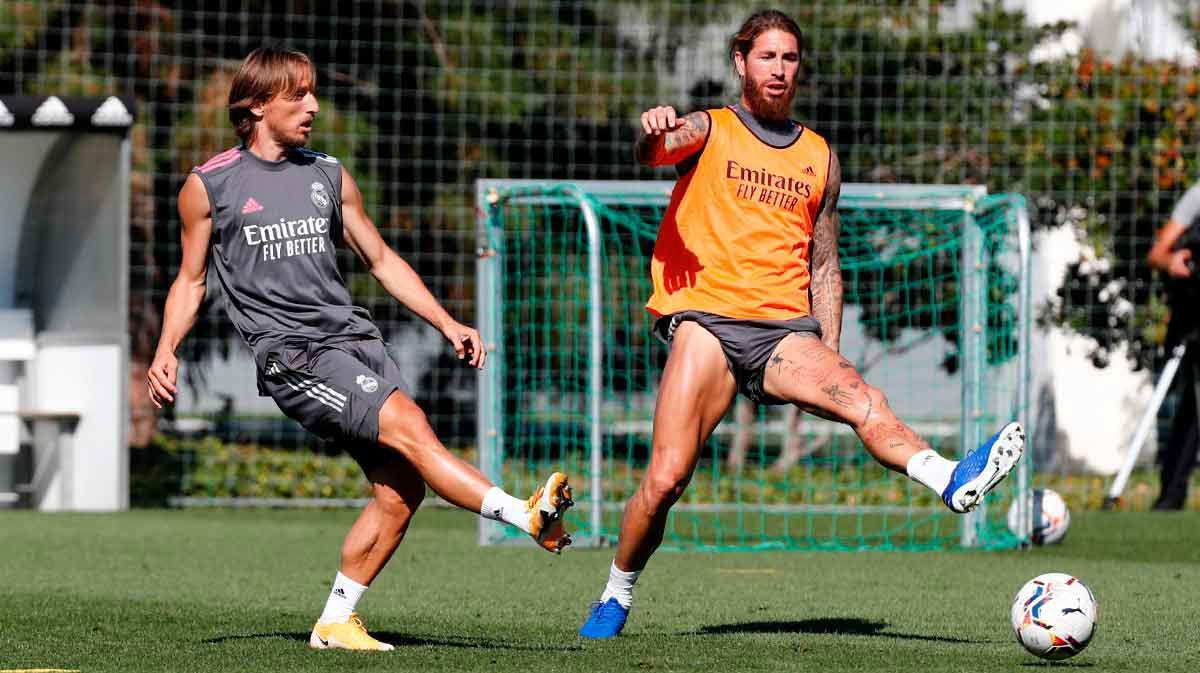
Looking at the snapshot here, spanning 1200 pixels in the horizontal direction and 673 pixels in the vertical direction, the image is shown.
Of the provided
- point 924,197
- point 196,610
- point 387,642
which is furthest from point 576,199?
point 387,642

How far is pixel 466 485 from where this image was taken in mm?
5715

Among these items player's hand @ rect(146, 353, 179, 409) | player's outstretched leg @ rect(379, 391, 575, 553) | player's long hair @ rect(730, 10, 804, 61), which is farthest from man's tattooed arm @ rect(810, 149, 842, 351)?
player's hand @ rect(146, 353, 179, 409)

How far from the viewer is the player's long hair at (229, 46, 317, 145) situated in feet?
19.6

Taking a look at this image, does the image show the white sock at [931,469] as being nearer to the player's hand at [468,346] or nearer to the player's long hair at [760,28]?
the player's hand at [468,346]

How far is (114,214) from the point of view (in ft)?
48.3

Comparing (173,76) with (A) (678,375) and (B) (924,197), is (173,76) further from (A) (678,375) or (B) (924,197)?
(A) (678,375)

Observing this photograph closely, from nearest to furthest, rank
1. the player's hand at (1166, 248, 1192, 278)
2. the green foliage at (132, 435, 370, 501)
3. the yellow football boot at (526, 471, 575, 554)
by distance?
the yellow football boot at (526, 471, 575, 554) → the player's hand at (1166, 248, 1192, 278) → the green foliage at (132, 435, 370, 501)

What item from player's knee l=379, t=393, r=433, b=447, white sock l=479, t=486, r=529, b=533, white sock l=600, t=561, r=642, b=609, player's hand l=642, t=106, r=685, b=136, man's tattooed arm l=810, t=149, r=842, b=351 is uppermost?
player's hand l=642, t=106, r=685, b=136

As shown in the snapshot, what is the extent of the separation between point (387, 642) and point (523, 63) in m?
11.8

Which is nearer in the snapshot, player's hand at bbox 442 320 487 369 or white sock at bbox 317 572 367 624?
player's hand at bbox 442 320 487 369

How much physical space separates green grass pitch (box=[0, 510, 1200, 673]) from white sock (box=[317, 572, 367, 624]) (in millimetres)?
163

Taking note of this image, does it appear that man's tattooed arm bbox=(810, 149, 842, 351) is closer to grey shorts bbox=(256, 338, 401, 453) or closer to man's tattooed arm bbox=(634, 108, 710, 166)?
man's tattooed arm bbox=(634, 108, 710, 166)

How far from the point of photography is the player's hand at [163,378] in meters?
5.88

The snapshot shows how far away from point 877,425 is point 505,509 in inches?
48.4
